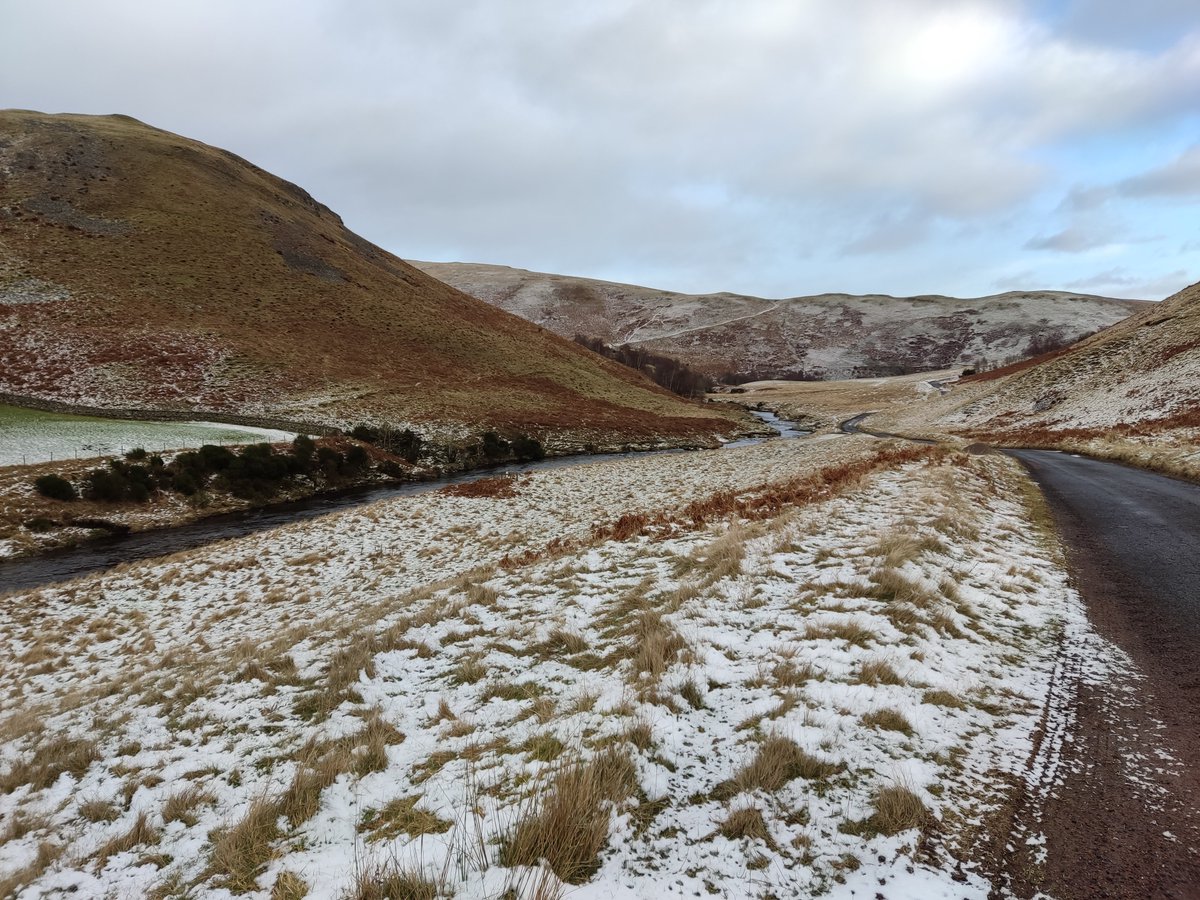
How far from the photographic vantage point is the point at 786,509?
13.0 meters

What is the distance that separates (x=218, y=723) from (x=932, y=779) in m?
7.14

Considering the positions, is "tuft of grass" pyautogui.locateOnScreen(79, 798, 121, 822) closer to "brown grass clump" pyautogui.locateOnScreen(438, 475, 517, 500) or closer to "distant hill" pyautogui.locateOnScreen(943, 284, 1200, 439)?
"brown grass clump" pyautogui.locateOnScreen(438, 475, 517, 500)

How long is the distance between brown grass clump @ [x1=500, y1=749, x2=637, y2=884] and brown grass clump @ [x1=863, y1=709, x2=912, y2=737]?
87.1 inches

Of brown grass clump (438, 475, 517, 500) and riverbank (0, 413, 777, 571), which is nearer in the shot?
riverbank (0, 413, 777, 571)

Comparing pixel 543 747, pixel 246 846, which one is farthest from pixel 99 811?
pixel 543 747

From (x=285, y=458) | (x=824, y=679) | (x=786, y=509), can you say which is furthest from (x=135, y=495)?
(x=824, y=679)

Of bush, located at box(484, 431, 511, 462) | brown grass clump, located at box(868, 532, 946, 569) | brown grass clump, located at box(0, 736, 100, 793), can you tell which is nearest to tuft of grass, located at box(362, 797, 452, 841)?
brown grass clump, located at box(0, 736, 100, 793)

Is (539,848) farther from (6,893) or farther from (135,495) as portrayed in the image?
(135,495)

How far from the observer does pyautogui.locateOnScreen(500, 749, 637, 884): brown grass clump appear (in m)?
3.36

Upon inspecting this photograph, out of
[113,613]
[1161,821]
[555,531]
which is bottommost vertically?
[113,613]

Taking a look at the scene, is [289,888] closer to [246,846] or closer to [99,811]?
[246,846]

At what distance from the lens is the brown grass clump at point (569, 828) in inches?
132

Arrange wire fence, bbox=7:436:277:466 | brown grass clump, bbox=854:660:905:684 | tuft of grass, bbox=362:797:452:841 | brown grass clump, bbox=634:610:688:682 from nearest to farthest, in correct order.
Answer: tuft of grass, bbox=362:797:452:841, brown grass clump, bbox=854:660:905:684, brown grass clump, bbox=634:610:688:682, wire fence, bbox=7:436:277:466

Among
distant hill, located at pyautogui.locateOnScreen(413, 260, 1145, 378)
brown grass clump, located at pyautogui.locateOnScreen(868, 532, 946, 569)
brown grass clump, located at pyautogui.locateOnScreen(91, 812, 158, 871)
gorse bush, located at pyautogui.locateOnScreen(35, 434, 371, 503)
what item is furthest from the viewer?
distant hill, located at pyautogui.locateOnScreen(413, 260, 1145, 378)
